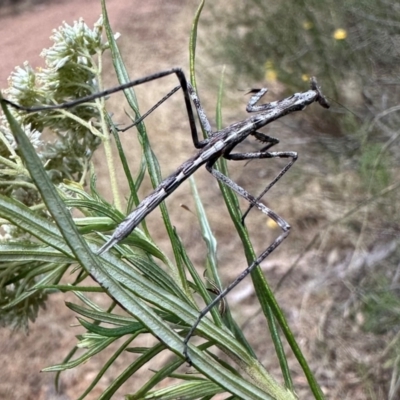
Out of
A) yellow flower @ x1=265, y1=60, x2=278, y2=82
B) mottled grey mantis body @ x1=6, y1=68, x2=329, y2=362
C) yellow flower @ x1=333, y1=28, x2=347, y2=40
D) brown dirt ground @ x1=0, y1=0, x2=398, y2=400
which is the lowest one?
brown dirt ground @ x1=0, y1=0, x2=398, y2=400

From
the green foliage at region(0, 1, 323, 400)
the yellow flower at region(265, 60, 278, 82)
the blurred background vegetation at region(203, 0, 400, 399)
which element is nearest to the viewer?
the green foliage at region(0, 1, 323, 400)

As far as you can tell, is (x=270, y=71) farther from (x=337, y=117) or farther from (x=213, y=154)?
(x=213, y=154)

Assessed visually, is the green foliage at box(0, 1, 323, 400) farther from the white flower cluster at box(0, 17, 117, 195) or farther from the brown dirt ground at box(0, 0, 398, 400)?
the brown dirt ground at box(0, 0, 398, 400)

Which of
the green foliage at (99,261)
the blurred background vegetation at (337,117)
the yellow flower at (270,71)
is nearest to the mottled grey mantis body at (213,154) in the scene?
the green foliage at (99,261)

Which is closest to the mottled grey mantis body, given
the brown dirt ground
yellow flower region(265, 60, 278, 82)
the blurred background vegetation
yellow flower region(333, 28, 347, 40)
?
the brown dirt ground

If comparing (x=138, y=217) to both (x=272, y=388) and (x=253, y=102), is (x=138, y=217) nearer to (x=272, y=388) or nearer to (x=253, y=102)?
(x=272, y=388)
